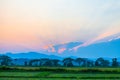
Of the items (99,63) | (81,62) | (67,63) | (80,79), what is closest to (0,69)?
(80,79)

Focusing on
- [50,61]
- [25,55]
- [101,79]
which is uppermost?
[25,55]

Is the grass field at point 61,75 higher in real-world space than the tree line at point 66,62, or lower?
lower

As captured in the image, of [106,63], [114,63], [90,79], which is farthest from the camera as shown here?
[106,63]

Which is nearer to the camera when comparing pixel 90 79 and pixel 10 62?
pixel 90 79

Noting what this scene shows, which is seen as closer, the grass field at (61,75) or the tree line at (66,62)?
the grass field at (61,75)

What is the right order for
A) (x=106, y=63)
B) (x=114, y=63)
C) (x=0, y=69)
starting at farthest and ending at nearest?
(x=106, y=63) → (x=114, y=63) → (x=0, y=69)

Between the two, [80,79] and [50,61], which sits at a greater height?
[50,61]

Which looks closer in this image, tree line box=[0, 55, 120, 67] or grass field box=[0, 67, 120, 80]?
grass field box=[0, 67, 120, 80]

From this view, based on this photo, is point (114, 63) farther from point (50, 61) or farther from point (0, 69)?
point (0, 69)

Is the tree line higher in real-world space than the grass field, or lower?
higher

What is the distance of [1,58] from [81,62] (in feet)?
51.5

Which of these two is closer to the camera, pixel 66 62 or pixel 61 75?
pixel 61 75

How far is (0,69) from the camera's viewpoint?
31.7 metres

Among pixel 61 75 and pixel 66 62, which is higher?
pixel 66 62
